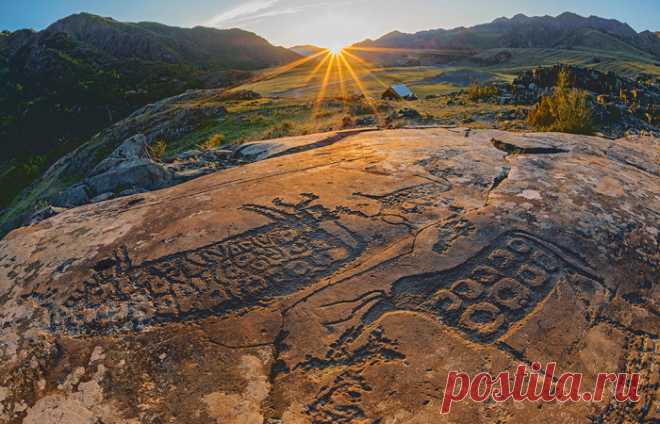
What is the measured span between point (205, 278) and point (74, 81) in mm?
40990

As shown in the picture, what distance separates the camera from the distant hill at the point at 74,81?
2431cm

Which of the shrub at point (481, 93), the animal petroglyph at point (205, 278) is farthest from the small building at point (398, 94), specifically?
the animal petroglyph at point (205, 278)

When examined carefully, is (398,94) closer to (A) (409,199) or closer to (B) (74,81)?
(A) (409,199)

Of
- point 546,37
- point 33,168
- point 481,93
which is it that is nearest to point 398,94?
point 481,93

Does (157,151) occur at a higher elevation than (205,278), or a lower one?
higher

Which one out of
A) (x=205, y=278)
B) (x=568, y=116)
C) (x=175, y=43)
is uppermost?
(x=175, y=43)

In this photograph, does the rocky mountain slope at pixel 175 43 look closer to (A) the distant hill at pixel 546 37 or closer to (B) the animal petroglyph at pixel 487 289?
(A) the distant hill at pixel 546 37

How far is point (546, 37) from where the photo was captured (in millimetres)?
79125

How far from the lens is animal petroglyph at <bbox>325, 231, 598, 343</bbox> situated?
2.05m

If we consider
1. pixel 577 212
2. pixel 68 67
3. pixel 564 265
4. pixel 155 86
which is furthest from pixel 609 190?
pixel 68 67

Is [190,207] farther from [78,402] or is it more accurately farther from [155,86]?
[155,86]

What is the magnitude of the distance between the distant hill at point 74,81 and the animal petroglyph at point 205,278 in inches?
582

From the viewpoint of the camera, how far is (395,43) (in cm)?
9838

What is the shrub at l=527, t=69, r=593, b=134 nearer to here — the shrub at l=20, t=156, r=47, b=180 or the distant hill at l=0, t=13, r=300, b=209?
the distant hill at l=0, t=13, r=300, b=209
